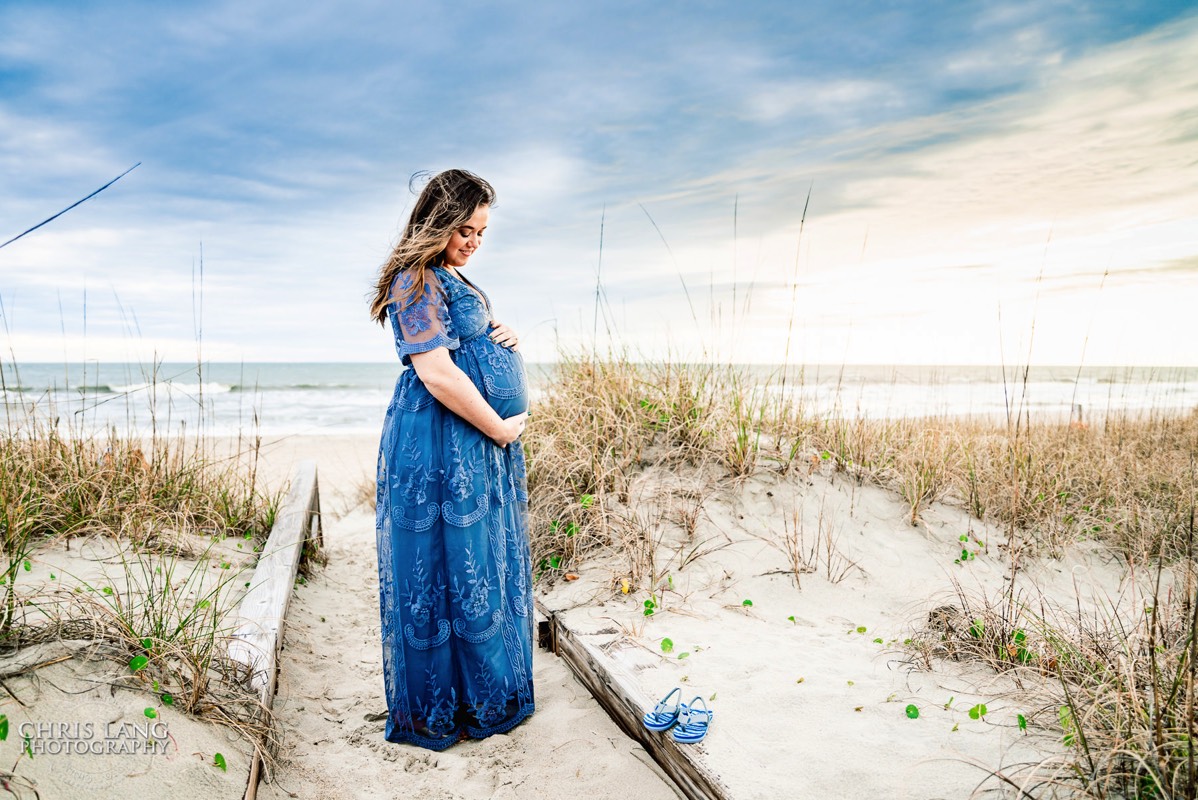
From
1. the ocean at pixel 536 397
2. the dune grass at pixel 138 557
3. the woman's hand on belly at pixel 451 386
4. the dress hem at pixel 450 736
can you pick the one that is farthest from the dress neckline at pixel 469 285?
the ocean at pixel 536 397

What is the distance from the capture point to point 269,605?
3.27 m

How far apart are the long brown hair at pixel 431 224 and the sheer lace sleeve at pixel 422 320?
1.0 inches

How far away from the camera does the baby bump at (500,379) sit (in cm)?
A: 281

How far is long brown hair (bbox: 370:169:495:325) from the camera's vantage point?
264 cm

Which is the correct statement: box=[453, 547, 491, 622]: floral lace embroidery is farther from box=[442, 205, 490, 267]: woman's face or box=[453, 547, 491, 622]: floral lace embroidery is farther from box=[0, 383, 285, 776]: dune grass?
box=[442, 205, 490, 267]: woman's face

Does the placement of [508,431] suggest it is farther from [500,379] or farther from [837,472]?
[837,472]

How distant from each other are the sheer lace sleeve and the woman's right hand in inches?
14.6

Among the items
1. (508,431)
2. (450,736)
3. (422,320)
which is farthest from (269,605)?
(422,320)

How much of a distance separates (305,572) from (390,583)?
8.39 ft

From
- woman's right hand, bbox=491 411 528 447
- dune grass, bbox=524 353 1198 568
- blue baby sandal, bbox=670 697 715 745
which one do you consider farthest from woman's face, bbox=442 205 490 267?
dune grass, bbox=524 353 1198 568

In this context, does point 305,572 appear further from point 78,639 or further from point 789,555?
point 789,555

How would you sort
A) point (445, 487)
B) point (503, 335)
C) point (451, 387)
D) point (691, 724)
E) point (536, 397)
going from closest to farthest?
point (691, 724), point (451, 387), point (445, 487), point (503, 335), point (536, 397)

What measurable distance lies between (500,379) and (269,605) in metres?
1.61

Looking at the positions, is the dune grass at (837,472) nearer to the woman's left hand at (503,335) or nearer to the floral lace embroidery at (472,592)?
the floral lace embroidery at (472,592)
